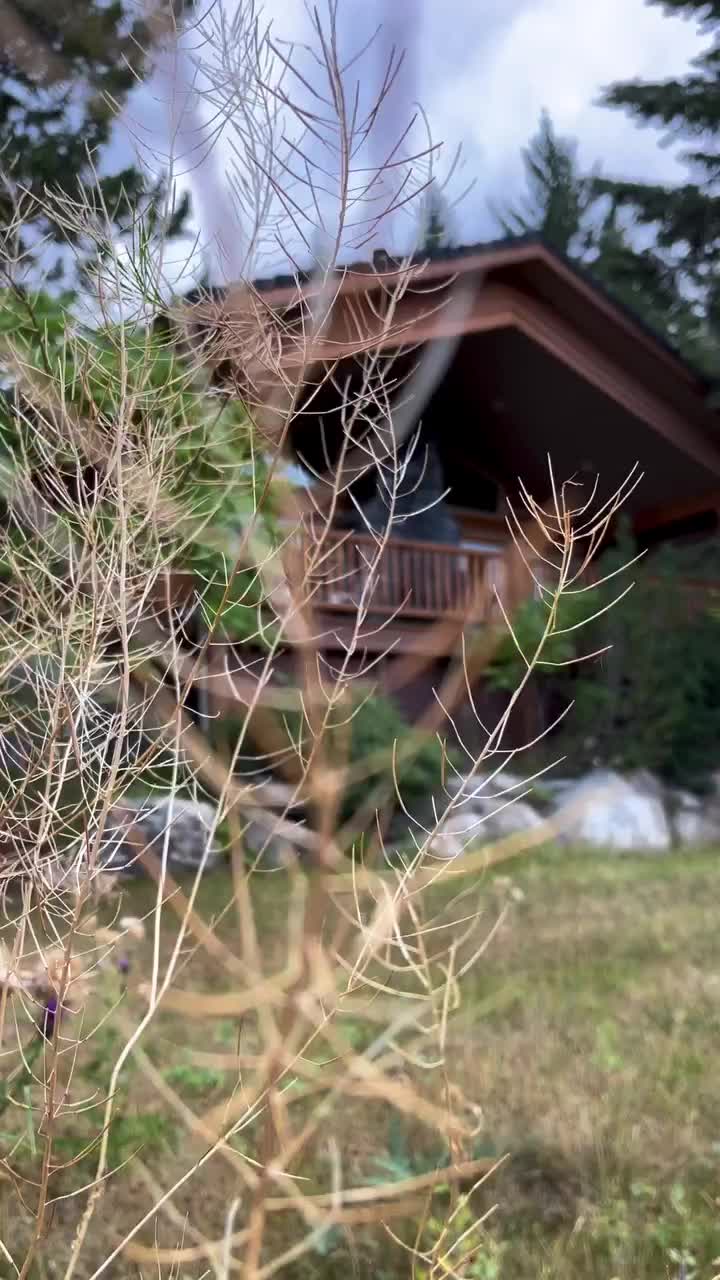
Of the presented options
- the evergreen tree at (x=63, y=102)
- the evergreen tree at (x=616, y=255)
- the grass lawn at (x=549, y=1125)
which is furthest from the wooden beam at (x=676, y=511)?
the evergreen tree at (x=63, y=102)

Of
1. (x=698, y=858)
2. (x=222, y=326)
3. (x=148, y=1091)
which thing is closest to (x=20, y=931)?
(x=222, y=326)

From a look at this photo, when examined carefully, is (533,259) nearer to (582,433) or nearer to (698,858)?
(582,433)

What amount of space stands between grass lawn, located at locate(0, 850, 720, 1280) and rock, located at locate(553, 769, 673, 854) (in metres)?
3.11

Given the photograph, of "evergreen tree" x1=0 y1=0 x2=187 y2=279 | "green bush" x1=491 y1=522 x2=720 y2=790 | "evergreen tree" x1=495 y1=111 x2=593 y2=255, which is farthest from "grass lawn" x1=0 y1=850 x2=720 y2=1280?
"evergreen tree" x1=495 y1=111 x2=593 y2=255

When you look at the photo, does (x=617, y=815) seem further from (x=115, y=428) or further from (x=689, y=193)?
(x=689, y=193)

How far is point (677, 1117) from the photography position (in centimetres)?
280

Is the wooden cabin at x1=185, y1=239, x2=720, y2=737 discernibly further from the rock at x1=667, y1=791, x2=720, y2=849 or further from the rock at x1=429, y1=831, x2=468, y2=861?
the rock at x1=429, y1=831, x2=468, y2=861

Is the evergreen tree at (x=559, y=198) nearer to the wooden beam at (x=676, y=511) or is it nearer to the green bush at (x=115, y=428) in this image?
the wooden beam at (x=676, y=511)

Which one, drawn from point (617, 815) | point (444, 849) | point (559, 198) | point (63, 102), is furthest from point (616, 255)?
point (444, 849)

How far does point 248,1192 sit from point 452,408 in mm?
8513

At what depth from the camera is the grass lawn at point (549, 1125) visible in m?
2.27

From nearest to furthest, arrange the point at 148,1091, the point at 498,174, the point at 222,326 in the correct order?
the point at 222,326
the point at 498,174
the point at 148,1091

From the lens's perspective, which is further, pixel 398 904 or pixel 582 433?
pixel 582 433

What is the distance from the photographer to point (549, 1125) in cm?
277
